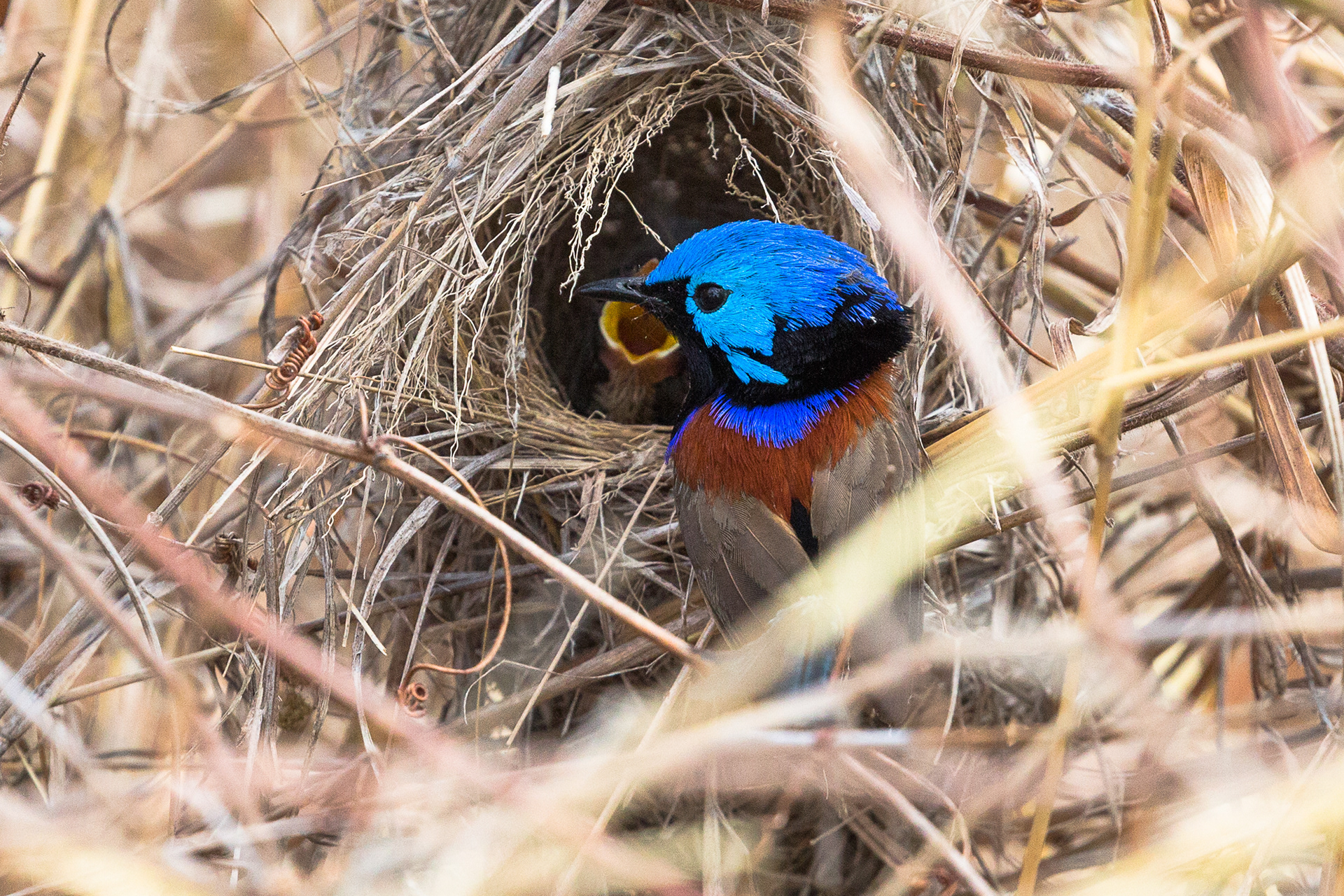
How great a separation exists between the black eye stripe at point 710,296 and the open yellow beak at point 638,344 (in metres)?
0.67

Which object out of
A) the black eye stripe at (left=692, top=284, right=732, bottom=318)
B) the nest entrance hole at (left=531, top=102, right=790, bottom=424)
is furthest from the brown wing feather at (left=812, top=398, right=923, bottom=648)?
the nest entrance hole at (left=531, top=102, right=790, bottom=424)

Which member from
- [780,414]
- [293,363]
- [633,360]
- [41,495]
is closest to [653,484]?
[780,414]

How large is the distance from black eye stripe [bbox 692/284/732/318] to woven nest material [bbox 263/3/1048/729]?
17cm

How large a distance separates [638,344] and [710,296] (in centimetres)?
89

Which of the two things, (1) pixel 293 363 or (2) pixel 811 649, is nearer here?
(1) pixel 293 363

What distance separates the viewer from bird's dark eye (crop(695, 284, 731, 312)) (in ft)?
8.27

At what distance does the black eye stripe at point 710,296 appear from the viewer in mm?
2520

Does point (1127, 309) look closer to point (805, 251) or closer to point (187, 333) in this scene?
point (805, 251)

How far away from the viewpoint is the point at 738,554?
2.18 metres

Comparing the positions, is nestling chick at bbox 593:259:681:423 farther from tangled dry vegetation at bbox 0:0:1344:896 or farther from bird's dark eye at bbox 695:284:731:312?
bird's dark eye at bbox 695:284:731:312

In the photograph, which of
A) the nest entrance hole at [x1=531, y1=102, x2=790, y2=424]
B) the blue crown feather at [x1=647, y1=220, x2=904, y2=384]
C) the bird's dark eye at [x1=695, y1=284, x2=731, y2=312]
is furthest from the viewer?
the nest entrance hole at [x1=531, y1=102, x2=790, y2=424]

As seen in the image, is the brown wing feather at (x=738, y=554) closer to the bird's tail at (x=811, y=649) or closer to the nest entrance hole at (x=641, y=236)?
the bird's tail at (x=811, y=649)

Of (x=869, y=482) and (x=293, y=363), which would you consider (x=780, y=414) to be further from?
(x=293, y=363)

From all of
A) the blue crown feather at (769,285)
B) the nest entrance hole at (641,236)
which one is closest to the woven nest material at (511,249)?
the blue crown feather at (769,285)
